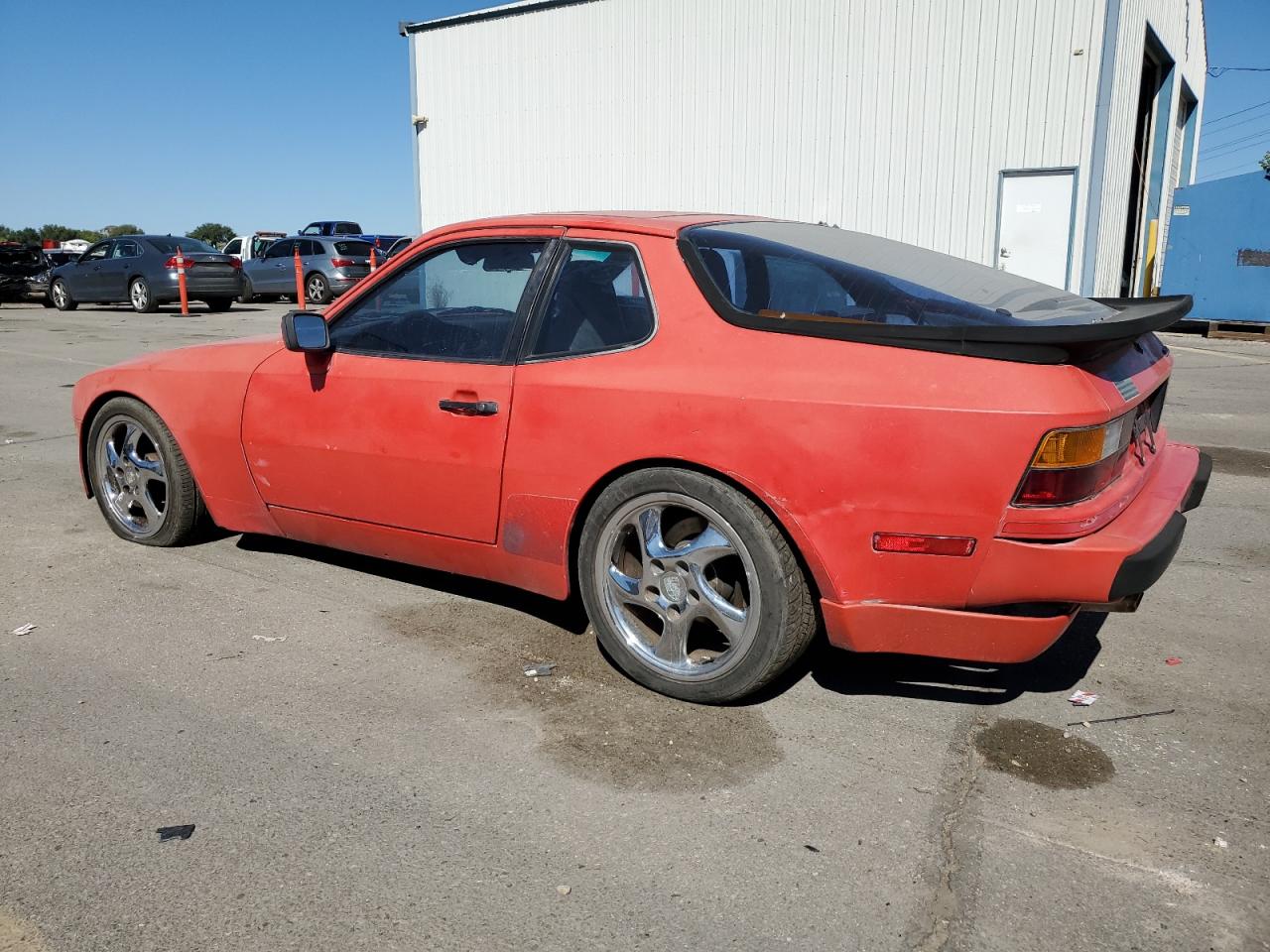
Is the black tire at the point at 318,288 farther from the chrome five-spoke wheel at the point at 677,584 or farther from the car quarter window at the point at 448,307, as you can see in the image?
the chrome five-spoke wheel at the point at 677,584

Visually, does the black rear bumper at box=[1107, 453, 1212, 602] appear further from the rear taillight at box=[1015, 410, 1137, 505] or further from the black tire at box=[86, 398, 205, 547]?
the black tire at box=[86, 398, 205, 547]

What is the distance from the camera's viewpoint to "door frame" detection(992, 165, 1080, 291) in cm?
1518

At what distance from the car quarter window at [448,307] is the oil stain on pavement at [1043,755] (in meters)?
1.92

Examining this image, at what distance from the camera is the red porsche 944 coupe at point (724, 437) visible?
8.91ft

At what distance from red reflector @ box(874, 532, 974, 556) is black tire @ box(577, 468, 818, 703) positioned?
272 mm

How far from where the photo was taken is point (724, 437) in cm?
296

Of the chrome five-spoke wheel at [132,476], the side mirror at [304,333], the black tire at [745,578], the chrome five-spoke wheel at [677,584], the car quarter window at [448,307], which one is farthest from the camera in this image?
the chrome five-spoke wheel at [132,476]

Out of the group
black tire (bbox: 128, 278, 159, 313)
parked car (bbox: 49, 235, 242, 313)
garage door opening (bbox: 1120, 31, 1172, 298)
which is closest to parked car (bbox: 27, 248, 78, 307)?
parked car (bbox: 49, 235, 242, 313)

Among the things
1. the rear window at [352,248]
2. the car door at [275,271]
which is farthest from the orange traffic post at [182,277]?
the car door at [275,271]

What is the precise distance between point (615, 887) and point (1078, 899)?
3.23ft

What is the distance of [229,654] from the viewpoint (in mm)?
3578

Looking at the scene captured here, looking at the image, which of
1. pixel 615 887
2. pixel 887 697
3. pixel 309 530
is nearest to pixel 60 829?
pixel 615 887

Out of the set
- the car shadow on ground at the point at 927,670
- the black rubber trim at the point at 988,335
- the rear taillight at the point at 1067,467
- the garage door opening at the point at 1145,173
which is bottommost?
the car shadow on ground at the point at 927,670

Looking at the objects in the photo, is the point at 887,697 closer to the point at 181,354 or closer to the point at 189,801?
the point at 189,801
